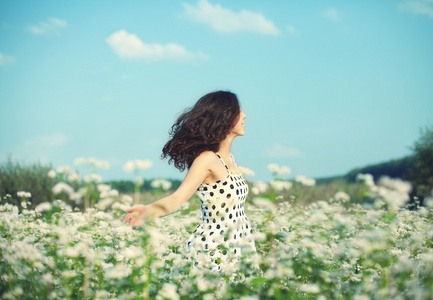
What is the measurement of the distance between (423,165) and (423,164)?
66 mm

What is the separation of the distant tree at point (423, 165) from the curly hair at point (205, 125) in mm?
13167

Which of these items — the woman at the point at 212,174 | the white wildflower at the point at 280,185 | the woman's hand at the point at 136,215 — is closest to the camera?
the woman's hand at the point at 136,215

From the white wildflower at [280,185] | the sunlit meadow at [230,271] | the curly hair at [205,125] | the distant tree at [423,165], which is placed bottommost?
the sunlit meadow at [230,271]

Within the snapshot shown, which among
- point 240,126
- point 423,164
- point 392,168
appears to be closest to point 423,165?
point 423,164

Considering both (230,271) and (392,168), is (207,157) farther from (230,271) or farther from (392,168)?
(392,168)

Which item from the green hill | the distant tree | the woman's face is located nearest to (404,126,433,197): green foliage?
the distant tree

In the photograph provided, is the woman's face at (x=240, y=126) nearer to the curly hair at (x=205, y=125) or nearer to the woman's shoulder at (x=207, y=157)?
the curly hair at (x=205, y=125)

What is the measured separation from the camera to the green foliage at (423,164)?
15750mm

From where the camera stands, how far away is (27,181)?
12320 millimetres

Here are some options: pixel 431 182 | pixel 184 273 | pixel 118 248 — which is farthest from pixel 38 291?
pixel 431 182

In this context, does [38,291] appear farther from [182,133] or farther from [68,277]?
[182,133]

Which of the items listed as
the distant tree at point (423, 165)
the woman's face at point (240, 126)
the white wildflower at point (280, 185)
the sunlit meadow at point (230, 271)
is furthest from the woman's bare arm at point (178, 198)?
the distant tree at point (423, 165)

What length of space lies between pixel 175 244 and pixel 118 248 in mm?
658

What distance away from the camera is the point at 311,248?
319 centimetres
